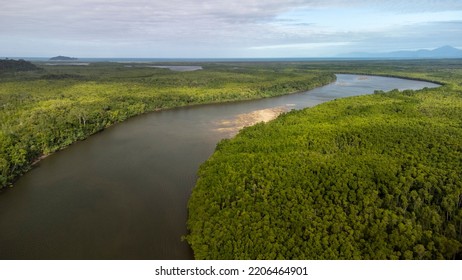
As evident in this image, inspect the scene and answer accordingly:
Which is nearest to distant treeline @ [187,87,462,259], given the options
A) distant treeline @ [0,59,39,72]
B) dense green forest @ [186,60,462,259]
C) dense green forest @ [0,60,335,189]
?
dense green forest @ [186,60,462,259]

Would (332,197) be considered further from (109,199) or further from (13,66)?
(13,66)

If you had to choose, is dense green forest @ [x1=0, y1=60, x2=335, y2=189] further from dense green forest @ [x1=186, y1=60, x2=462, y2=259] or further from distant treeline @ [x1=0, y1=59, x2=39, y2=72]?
distant treeline @ [x1=0, y1=59, x2=39, y2=72]

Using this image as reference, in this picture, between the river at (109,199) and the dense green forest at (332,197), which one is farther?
the river at (109,199)

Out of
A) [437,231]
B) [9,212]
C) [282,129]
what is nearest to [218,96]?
[282,129]

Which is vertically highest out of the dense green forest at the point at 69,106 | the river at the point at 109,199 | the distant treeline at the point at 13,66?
the distant treeline at the point at 13,66

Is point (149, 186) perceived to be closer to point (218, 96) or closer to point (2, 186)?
point (2, 186)

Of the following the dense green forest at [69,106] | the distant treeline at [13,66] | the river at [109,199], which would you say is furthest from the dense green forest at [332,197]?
the distant treeline at [13,66]

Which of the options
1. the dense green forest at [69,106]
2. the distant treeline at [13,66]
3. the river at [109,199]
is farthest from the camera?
the distant treeline at [13,66]

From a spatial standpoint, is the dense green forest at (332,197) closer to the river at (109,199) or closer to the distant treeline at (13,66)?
the river at (109,199)
